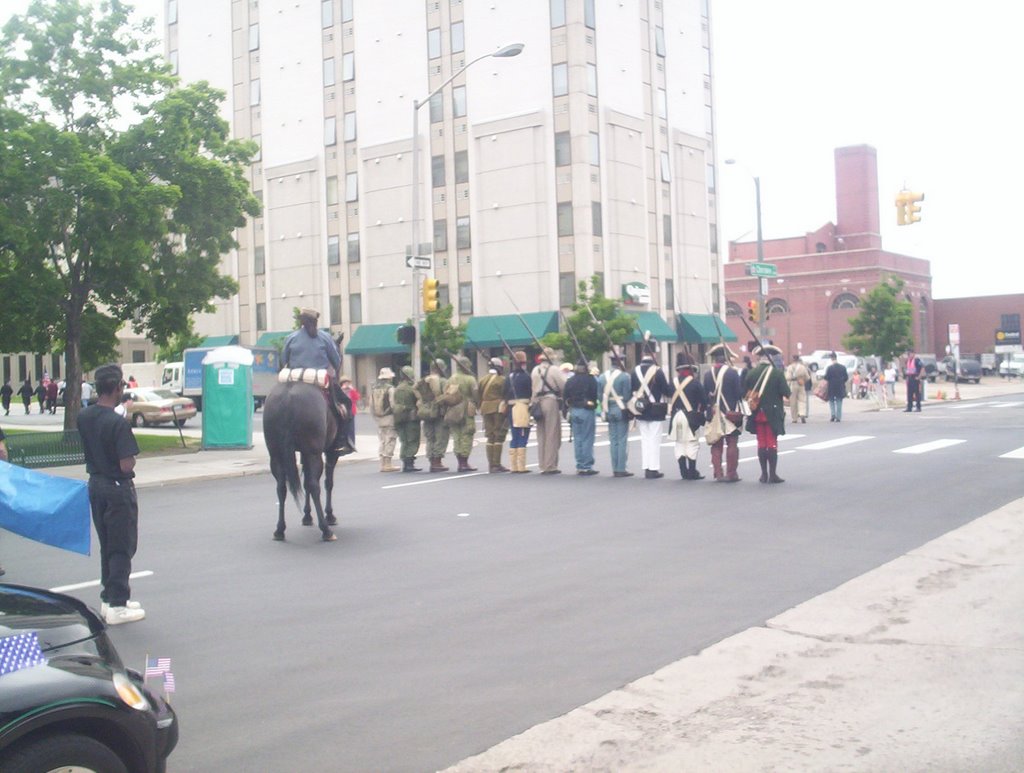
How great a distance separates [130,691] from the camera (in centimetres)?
399

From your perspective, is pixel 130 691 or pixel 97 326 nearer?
pixel 130 691

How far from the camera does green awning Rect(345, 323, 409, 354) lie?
54.6 metres

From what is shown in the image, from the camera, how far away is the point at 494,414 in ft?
61.0

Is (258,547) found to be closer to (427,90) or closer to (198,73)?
(427,90)

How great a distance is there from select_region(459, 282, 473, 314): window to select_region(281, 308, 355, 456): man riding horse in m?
41.9

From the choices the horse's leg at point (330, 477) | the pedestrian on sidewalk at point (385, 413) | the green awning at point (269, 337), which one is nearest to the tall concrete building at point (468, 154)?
the green awning at point (269, 337)

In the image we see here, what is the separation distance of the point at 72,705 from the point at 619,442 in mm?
13387

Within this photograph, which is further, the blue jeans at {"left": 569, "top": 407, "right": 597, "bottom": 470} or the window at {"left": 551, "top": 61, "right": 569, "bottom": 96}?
the window at {"left": 551, "top": 61, "right": 569, "bottom": 96}

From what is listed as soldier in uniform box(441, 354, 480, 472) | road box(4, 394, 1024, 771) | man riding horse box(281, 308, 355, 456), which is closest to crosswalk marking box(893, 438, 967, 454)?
road box(4, 394, 1024, 771)

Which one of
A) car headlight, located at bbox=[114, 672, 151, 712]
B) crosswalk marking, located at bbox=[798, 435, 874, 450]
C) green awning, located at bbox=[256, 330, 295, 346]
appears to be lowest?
crosswalk marking, located at bbox=[798, 435, 874, 450]

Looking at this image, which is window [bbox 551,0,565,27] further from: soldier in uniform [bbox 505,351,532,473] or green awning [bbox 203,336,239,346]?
soldier in uniform [bbox 505,351,532,473]

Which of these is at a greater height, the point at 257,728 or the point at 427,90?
the point at 427,90

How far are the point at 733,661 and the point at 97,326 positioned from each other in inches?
868

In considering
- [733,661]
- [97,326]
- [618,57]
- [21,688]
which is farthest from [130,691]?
[618,57]
